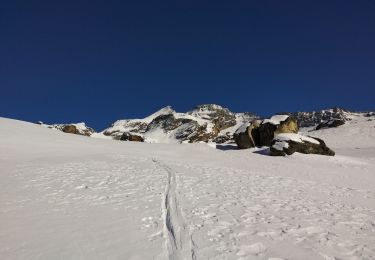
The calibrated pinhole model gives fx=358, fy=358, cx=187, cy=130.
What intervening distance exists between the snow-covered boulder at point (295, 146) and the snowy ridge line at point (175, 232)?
22994 millimetres

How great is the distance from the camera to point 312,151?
3575cm

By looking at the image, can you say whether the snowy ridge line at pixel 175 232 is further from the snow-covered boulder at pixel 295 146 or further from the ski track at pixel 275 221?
the snow-covered boulder at pixel 295 146

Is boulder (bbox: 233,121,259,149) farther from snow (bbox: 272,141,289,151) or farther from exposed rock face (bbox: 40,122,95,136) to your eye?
exposed rock face (bbox: 40,122,95,136)

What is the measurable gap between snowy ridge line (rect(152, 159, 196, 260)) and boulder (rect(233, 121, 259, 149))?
1102 inches

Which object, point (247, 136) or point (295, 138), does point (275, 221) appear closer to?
point (295, 138)

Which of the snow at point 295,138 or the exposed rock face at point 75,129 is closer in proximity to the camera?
the snow at point 295,138

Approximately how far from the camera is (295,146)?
35719mm

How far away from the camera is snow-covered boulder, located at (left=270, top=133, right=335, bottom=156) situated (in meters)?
35.2

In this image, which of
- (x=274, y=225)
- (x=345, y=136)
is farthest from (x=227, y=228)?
(x=345, y=136)

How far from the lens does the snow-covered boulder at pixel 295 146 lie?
35188 mm

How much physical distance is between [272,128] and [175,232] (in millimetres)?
33741

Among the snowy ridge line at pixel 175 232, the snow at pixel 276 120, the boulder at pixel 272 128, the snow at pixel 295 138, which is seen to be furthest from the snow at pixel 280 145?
the snowy ridge line at pixel 175 232

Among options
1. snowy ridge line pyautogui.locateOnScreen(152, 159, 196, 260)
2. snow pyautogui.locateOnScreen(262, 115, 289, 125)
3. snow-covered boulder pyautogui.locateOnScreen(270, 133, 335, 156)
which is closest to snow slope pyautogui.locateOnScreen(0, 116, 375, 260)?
snowy ridge line pyautogui.locateOnScreen(152, 159, 196, 260)

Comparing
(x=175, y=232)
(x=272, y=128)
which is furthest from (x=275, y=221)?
(x=272, y=128)
